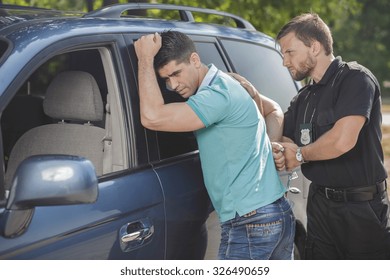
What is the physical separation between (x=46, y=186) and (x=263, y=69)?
2.50 metres

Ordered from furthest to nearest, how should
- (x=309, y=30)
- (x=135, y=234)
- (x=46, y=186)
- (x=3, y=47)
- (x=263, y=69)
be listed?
(x=263, y=69) → (x=309, y=30) → (x=135, y=234) → (x=3, y=47) → (x=46, y=186)

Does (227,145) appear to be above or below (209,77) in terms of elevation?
below

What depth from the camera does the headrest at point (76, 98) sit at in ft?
10.7

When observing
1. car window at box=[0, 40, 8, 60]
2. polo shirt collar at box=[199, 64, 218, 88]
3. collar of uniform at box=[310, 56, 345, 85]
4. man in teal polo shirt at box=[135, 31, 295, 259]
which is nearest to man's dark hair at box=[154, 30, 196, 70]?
man in teal polo shirt at box=[135, 31, 295, 259]

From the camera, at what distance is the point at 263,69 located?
448cm

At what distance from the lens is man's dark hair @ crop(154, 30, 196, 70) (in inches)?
124

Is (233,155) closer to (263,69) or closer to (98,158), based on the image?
(98,158)

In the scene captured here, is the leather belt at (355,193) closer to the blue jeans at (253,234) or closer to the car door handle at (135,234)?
the blue jeans at (253,234)

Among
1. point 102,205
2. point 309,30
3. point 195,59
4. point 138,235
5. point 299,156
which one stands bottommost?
point 138,235

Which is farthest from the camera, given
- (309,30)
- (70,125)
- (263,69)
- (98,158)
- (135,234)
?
(263,69)

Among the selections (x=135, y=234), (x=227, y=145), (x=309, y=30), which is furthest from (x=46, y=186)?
(x=309, y=30)

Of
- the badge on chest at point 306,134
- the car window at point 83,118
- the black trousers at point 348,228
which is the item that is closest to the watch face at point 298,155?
the badge on chest at point 306,134

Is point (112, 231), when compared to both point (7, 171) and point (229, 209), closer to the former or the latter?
point (229, 209)
